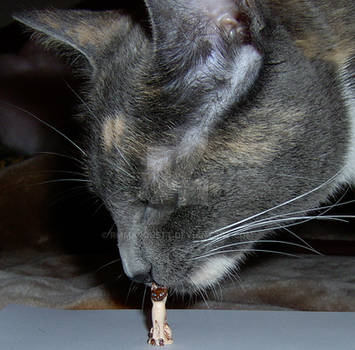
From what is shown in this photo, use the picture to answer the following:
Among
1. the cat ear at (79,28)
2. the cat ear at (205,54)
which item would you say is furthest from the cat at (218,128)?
the cat ear at (79,28)

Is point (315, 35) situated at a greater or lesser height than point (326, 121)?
greater

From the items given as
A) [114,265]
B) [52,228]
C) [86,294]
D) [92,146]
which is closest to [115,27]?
[92,146]

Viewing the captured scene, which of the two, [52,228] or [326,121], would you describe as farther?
[52,228]

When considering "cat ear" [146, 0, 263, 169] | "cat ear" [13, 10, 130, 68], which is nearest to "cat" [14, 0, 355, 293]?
"cat ear" [146, 0, 263, 169]

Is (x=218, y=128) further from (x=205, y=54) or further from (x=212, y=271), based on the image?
(x=212, y=271)

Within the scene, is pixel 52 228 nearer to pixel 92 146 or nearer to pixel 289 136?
pixel 92 146

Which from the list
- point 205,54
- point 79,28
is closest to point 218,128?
point 205,54

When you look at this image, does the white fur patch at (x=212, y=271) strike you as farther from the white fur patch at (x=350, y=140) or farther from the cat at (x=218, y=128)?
the white fur patch at (x=350, y=140)
